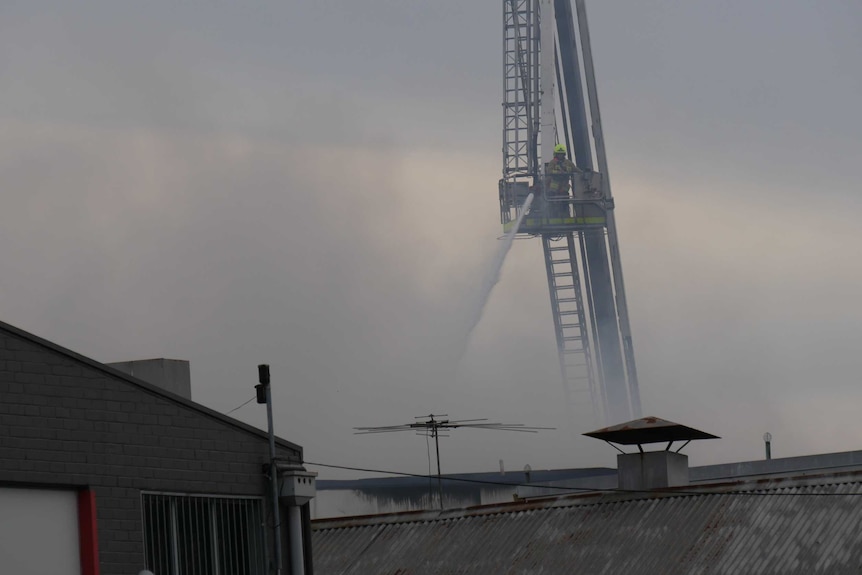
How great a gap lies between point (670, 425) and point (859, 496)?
6.69 m

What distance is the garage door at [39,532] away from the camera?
70.3ft

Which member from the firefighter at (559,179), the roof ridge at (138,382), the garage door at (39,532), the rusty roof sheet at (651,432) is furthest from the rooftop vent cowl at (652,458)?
the firefighter at (559,179)

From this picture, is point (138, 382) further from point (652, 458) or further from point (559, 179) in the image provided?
point (559, 179)

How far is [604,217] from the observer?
291ft

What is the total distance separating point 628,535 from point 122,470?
15.2 metres

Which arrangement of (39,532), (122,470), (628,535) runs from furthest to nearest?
(628,535) → (122,470) → (39,532)

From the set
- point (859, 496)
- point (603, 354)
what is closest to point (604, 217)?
point (603, 354)

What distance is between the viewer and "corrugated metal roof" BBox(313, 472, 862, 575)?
31859 mm

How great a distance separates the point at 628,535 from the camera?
34.7m

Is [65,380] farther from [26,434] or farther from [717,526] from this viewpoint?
[717,526]

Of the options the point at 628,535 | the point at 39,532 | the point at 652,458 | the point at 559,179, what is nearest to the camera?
the point at 39,532

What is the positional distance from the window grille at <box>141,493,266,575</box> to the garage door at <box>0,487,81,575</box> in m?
1.50

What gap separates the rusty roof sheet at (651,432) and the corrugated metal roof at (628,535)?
2333 millimetres

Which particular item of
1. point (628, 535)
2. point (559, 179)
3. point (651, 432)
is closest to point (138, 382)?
point (628, 535)
